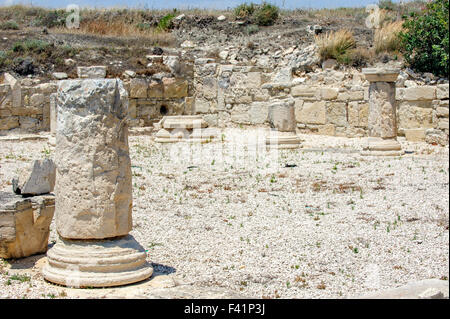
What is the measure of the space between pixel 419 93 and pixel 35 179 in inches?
397

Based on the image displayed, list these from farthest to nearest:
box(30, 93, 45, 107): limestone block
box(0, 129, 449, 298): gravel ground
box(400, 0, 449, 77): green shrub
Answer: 1. box(30, 93, 45, 107): limestone block
2. box(400, 0, 449, 77): green shrub
3. box(0, 129, 449, 298): gravel ground

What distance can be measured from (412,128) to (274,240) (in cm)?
852

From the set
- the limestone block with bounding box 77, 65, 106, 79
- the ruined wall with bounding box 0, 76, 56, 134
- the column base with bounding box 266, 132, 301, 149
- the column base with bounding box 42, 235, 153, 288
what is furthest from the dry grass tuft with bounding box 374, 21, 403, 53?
the column base with bounding box 42, 235, 153, 288

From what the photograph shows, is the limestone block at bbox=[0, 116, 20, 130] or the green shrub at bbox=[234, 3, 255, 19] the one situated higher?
the green shrub at bbox=[234, 3, 255, 19]

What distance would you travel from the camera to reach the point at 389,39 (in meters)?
17.1

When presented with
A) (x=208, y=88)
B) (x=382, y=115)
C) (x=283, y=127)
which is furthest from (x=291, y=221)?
(x=208, y=88)

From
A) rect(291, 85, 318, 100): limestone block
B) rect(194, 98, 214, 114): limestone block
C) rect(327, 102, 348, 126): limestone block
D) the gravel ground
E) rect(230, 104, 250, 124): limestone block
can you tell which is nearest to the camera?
the gravel ground

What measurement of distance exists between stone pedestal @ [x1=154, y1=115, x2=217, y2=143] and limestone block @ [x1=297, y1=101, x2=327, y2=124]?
249 centimetres

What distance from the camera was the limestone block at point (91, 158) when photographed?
5207 mm

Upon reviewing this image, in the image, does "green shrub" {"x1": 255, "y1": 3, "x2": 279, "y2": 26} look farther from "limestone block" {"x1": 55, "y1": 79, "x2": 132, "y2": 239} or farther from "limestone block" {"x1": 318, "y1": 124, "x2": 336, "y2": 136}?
"limestone block" {"x1": 55, "y1": 79, "x2": 132, "y2": 239}

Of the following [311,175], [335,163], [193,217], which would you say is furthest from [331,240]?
[335,163]

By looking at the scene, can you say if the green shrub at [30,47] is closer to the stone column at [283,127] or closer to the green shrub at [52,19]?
the green shrub at [52,19]

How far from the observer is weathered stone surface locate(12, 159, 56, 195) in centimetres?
625

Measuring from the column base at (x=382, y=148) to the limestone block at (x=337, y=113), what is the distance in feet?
9.42
